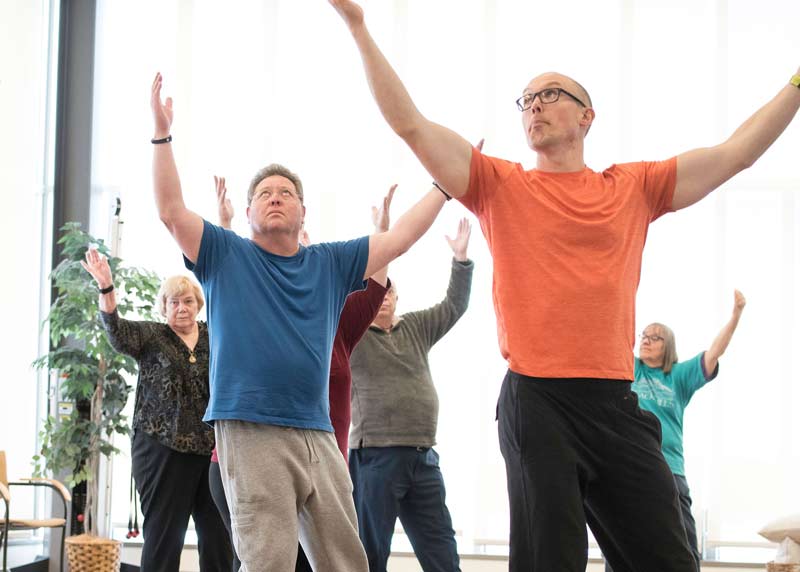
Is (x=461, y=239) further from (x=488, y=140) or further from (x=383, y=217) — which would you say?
(x=488, y=140)

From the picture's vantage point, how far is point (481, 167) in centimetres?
212

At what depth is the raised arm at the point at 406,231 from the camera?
260 cm

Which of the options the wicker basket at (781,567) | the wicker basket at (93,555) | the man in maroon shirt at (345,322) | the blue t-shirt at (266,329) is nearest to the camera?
the blue t-shirt at (266,329)

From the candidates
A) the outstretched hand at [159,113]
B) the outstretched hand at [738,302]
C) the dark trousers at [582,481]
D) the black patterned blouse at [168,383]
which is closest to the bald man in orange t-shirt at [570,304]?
the dark trousers at [582,481]

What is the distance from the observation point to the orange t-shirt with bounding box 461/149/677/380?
1979 mm

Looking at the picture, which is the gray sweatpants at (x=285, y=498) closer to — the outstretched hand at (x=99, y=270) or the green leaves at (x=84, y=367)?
the outstretched hand at (x=99, y=270)

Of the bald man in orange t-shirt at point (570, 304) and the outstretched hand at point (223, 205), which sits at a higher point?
the outstretched hand at point (223, 205)

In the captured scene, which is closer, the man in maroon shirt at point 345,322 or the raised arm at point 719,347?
the man in maroon shirt at point 345,322

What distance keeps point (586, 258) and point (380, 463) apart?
197 centimetres

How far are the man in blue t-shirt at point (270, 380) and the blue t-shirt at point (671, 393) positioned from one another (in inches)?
88.8

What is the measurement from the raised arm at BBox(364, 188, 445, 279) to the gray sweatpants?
524 mm

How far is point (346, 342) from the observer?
3059 mm

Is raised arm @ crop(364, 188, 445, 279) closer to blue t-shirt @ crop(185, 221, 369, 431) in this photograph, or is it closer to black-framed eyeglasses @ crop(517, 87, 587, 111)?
blue t-shirt @ crop(185, 221, 369, 431)

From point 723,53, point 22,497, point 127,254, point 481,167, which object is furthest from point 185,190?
point 481,167
